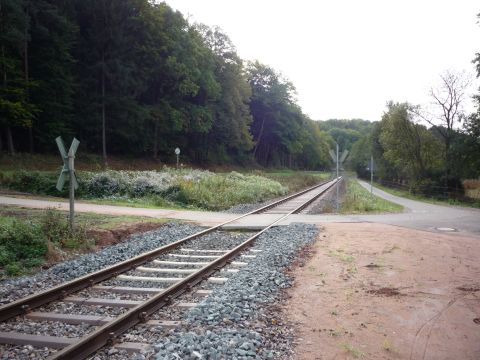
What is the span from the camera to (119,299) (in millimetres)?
6438

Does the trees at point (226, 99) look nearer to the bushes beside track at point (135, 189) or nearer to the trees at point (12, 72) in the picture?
the trees at point (12, 72)

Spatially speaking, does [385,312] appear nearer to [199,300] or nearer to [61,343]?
[199,300]

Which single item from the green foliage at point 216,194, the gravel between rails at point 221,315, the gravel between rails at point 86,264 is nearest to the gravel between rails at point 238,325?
the gravel between rails at point 221,315

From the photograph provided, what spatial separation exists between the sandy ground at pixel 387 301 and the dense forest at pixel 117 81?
96.0 ft

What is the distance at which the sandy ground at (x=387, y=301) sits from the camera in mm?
4988

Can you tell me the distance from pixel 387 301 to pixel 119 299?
13.8 ft

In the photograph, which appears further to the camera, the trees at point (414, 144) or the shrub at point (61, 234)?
the trees at point (414, 144)

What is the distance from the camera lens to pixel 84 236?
1064 cm

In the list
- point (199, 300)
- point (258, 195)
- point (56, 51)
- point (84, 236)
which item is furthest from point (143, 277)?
point (56, 51)

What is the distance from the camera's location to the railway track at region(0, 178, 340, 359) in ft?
15.6

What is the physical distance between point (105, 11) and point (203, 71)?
1697 cm

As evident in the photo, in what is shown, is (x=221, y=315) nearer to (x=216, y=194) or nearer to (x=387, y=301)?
(x=387, y=301)

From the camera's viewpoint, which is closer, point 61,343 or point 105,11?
point 61,343

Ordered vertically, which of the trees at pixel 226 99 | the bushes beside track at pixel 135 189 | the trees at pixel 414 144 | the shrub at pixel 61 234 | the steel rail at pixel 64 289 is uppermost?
the trees at pixel 226 99
